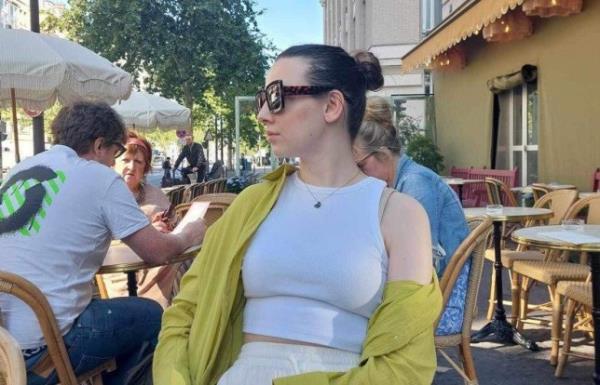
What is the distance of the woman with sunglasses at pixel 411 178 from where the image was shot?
292 centimetres

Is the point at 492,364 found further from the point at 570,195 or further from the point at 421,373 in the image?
the point at 421,373

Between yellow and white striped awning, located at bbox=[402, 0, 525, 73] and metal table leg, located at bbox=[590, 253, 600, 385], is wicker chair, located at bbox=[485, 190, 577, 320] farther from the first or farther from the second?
yellow and white striped awning, located at bbox=[402, 0, 525, 73]

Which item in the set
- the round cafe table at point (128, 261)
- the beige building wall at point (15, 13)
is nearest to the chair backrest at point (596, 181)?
the round cafe table at point (128, 261)

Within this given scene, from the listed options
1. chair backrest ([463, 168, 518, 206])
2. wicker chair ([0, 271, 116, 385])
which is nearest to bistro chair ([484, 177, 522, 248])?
chair backrest ([463, 168, 518, 206])

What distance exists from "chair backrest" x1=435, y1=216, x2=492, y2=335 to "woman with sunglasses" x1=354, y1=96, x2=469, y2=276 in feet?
0.51

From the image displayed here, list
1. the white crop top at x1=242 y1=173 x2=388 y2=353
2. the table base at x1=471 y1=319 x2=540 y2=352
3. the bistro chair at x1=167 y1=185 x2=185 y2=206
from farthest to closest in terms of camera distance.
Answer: the bistro chair at x1=167 y1=185 x2=185 y2=206
the table base at x1=471 y1=319 x2=540 y2=352
the white crop top at x1=242 y1=173 x2=388 y2=353

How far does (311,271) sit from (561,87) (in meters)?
7.63

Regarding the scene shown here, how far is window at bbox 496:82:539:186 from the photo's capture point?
9.70 meters

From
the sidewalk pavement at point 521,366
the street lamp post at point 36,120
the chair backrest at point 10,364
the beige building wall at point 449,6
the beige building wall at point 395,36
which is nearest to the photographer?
the chair backrest at point 10,364

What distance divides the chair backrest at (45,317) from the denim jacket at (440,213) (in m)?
1.60

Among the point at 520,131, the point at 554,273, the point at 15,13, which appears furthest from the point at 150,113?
the point at 15,13

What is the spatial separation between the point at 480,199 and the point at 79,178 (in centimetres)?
848

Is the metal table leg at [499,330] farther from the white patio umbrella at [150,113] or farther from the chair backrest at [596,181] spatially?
the white patio umbrella at [150,113]

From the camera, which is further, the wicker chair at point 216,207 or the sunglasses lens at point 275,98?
the wicker chair at point 216,207
